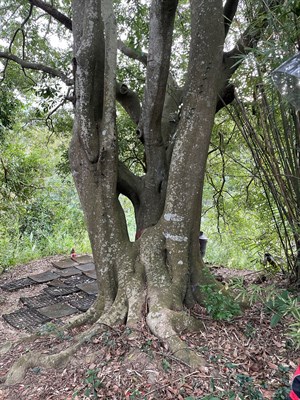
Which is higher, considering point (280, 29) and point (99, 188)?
point (280, 29)

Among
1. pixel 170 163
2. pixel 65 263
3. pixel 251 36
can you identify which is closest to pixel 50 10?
pixel 251 36

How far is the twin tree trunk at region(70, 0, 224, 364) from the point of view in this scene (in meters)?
2.65

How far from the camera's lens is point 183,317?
94.3 inches

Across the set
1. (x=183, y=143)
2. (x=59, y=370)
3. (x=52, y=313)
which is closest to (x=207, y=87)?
(x=183, y=143)

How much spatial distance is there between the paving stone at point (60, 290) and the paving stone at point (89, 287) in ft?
0.24

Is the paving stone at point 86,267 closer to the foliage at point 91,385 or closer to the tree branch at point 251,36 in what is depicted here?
the foliage at point 91,385

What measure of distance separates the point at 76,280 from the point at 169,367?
2.84m

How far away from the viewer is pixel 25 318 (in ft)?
11.7

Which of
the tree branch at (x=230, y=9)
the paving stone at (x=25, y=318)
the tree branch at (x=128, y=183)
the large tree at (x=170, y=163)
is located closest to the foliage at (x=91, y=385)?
the large tree at (x=170, y=163)

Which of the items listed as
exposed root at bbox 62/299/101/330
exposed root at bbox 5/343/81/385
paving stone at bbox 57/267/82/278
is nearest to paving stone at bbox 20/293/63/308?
paving stone at bbox 57/267/82/278

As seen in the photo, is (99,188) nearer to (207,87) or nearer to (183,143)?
(183,143)

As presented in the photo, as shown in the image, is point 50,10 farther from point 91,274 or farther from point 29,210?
point 29,210

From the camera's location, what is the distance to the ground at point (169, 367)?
187 cm

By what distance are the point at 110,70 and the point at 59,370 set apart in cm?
234
